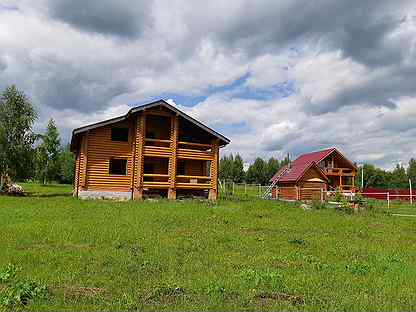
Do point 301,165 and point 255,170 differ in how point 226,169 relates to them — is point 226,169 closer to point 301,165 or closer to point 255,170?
point 255,170

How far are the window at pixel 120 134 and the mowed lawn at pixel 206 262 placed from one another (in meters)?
12.7

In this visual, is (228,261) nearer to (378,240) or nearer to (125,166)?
(378,240)

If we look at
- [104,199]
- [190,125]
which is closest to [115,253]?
[104,199]

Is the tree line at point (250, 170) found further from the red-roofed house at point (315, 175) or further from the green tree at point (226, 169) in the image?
the red-roofed house at point (315, 175)

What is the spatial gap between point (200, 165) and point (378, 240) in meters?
20.6

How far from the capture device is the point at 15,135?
36.4 meters

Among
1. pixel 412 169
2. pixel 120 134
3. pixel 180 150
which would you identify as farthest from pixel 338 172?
pixel 412 169

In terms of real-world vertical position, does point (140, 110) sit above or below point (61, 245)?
above

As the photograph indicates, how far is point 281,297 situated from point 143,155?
2355cm

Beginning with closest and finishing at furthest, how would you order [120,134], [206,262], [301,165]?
1. [206,262]
2. [120,134]
3. [301,165]

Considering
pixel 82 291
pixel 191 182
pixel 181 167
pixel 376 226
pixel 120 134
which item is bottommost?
pixel 82 291

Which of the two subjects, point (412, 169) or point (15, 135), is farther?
point (412, 169)

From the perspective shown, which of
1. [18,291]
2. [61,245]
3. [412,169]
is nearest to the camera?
[18,291]

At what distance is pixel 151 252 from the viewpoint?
37.0ft
